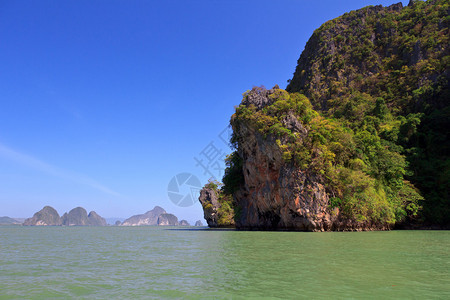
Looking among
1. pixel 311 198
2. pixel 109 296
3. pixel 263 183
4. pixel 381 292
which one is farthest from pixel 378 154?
pixel 109 296

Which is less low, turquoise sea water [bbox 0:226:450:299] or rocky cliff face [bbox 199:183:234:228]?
rocky cliff face [bbox 199:183:234:228]

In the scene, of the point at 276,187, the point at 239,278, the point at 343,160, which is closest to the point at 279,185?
the point at 276,187

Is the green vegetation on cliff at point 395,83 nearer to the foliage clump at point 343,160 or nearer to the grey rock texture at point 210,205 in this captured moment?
the foliage clump at point 343,160

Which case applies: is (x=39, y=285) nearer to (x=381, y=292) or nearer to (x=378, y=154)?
(x=381, y=292)

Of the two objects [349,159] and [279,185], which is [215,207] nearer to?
[279,185]

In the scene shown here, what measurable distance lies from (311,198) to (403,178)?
535 inches

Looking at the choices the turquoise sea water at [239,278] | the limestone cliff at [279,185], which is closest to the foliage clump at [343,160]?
the limestone cliff at [279,185]

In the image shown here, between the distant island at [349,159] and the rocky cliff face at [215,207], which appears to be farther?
the rocky cliff face at [215,207]

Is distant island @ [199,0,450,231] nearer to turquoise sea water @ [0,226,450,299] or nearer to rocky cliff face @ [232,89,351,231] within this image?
rocky cliff face @ [232,89,351,231]

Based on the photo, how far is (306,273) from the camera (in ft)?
23.3

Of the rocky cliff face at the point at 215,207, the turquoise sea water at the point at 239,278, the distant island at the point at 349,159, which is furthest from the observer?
the rocky cliff face at the point at 215,207

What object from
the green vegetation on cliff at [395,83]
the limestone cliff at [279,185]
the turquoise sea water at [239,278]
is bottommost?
the turquoise sea water at [239,278]

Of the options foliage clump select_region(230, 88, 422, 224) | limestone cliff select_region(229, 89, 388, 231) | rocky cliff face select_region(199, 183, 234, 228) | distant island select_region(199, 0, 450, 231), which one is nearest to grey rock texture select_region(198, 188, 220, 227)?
rocky cliff face select_region(199, 183, 234, 228)

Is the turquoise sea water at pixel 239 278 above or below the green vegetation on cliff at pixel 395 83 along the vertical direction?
below
